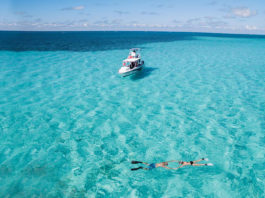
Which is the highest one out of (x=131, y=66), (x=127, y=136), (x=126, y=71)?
(x=131, y=66)

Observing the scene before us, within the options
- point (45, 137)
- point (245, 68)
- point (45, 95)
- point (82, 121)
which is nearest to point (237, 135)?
point (82, 121)

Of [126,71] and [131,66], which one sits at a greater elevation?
[131,66]

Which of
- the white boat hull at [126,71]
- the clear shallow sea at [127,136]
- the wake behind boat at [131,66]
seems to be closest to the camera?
the clear shallow sea at [127,136]

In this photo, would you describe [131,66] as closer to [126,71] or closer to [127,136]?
[126,71]

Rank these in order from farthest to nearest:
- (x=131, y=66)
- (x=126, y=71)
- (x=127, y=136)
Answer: (x=131, y=66) → (x=126, y=71) → (x=127, y=136)

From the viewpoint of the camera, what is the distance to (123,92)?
19.1 meters

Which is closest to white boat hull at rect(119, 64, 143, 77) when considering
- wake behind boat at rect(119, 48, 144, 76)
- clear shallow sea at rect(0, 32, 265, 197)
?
wake behind boat at rect(119, 48, 144, 76)

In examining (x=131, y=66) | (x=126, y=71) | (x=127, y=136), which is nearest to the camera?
(x=127, y=136)

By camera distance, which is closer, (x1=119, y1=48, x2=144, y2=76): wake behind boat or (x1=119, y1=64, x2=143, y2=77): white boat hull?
(x1=119, y1=64, x2=143, y2=77): white boat hull

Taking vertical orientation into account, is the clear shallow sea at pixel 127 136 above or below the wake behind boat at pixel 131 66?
below

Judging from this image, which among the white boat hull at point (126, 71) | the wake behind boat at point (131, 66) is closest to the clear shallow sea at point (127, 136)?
the white boat hull at point (126, 71)

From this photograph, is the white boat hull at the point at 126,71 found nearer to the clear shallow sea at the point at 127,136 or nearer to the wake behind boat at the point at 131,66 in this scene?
the wake behind boat at the point at 131,66

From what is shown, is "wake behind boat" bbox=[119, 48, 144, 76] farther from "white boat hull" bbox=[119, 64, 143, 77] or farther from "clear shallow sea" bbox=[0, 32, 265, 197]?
"clear shallow sea" bbox=[0, 32, 265, 197]

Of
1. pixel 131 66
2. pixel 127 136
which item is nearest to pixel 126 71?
pixel 131 66
